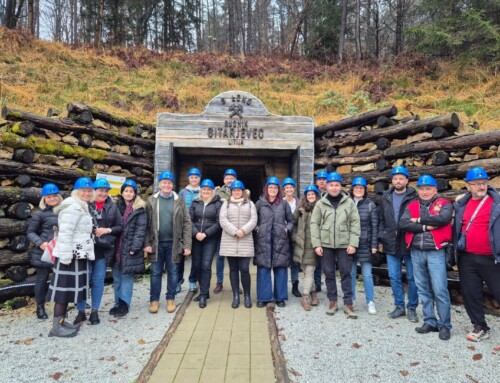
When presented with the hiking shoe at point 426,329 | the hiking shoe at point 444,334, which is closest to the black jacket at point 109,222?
the hiking shoe at point 426,329

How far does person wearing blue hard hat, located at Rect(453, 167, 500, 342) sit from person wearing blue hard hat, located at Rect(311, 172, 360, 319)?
1316 mm

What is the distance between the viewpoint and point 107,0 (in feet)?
66.1

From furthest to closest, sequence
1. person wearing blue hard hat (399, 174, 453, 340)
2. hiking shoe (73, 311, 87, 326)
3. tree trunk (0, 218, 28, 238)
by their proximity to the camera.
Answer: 1. tree trunk (0, 218, 28, 238)
2. hiking shoe (73, 311, 87, 326)
3. person wearing blue hard hat (399, 174, 453, 340)

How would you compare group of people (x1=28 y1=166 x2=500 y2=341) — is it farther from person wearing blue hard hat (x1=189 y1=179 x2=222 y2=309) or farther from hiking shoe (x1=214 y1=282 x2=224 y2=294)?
hiking shoe (x1=214 y1=282 x2=224 y2=294)

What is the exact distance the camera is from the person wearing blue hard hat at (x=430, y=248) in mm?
4199

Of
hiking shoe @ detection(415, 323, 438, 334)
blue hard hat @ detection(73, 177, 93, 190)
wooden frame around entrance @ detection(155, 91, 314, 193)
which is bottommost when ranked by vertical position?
hiking shoe @ detection(415, 323, 438, 334)

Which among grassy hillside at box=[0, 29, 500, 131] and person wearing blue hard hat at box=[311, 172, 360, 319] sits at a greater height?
grassy hillside at box=[0, 29, 500, 131]

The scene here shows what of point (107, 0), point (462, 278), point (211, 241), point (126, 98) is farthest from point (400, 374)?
point (107, 0)

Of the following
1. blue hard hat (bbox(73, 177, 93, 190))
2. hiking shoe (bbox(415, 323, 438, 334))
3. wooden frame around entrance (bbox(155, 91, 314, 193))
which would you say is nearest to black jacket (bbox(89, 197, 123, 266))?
blue hard hat (bbox(73, 177, 93, 190))

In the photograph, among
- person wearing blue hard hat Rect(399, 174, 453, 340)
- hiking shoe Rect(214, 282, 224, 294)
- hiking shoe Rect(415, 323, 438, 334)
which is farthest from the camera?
hiking shoe Rect(214, 282, 224, 294)

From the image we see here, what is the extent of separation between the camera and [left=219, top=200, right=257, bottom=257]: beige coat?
5.11 m

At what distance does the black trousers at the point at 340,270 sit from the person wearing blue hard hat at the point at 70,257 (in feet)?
10.8

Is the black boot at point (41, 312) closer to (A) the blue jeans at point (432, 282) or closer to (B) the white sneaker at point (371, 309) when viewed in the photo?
(B) the white sneaker at point (371, 309)

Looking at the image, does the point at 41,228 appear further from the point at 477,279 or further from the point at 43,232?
the point at 477,279
